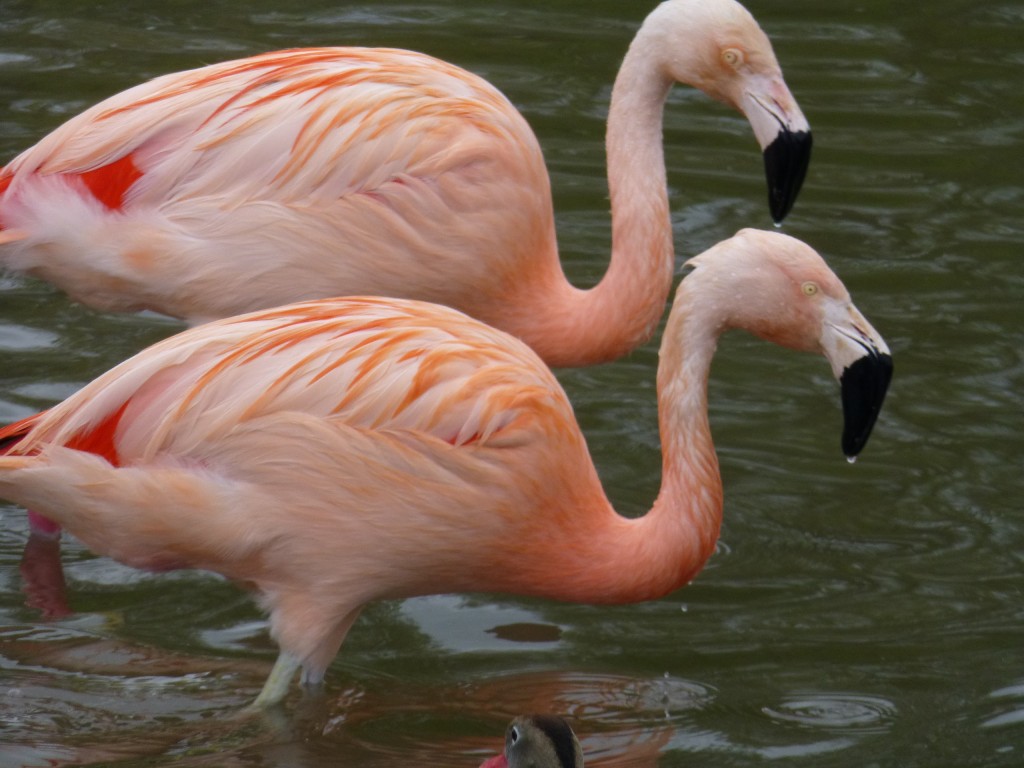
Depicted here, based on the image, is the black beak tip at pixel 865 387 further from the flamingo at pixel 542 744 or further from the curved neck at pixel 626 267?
the flamingo at pixel 542 744

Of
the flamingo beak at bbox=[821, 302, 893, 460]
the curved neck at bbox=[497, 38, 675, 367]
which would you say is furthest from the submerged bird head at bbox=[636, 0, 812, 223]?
the flamingo beak at bbox=[821, 302, 893, 460]

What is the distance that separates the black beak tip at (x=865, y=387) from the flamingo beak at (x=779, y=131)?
3.56 feet

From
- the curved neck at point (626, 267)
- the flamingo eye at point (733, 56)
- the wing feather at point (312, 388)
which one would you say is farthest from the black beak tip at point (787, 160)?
the wing feather at point (312, 388)

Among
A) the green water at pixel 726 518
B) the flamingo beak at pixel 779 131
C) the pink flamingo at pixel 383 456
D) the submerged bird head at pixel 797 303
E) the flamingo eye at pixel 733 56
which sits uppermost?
the flamingo eye at pixel 733 56

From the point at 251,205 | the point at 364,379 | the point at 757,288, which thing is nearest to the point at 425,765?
the point at 364,379

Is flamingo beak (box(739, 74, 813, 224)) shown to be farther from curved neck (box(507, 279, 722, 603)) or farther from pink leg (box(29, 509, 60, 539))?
pink leg (box(29, 509, 60, 539))

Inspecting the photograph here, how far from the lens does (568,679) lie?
4.98 meters

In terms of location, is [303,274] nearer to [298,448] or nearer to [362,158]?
[362,158]

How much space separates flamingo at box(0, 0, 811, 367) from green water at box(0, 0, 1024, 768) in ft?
2.17

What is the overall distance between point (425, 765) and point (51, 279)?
2065 millimetres

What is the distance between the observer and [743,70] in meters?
5.84

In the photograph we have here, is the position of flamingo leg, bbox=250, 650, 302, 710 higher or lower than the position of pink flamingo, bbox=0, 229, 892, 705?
lower

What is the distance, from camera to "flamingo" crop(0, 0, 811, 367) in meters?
5.57

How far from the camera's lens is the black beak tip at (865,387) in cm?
480
